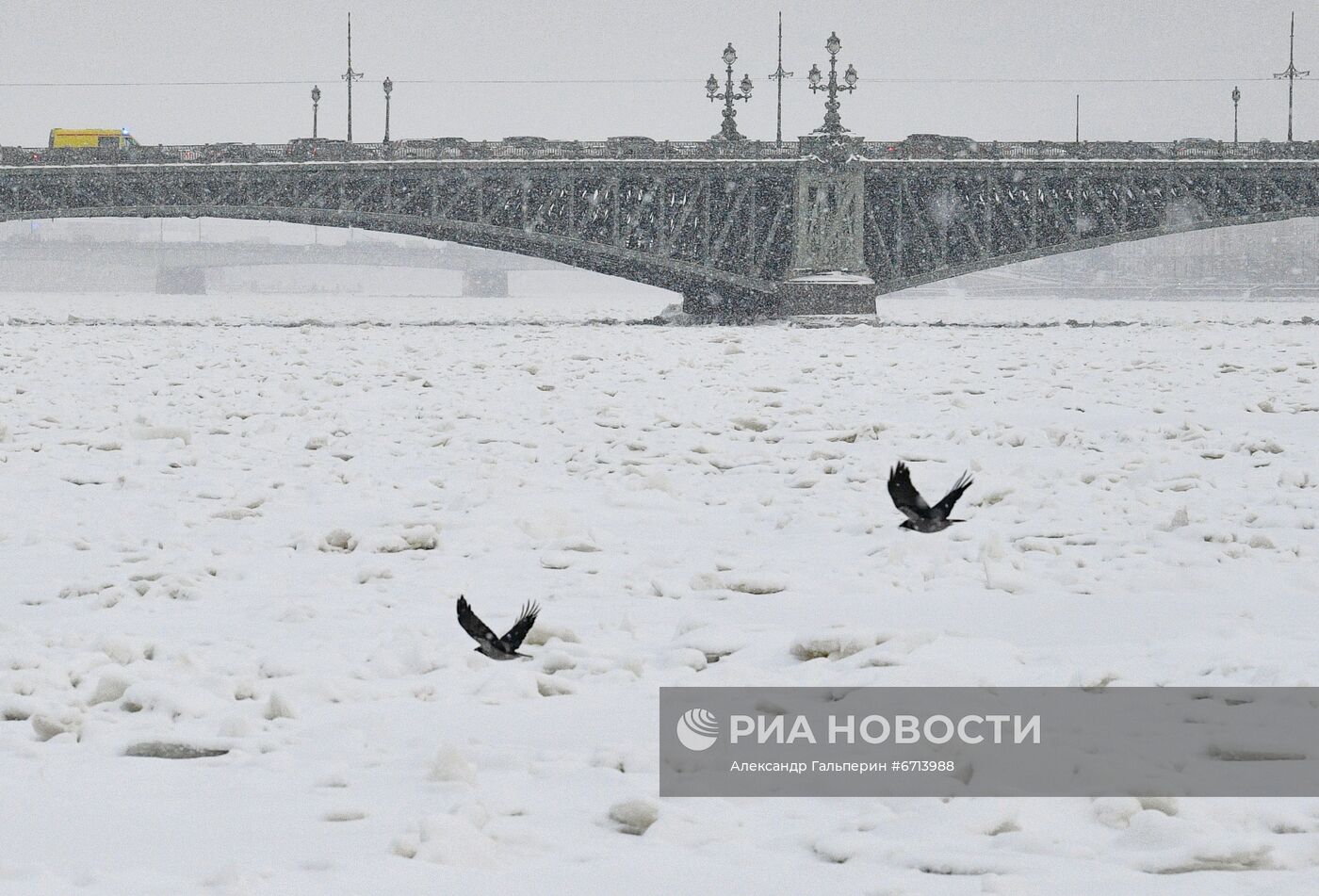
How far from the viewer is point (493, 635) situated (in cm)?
516

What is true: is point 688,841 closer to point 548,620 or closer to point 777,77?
point 548,620

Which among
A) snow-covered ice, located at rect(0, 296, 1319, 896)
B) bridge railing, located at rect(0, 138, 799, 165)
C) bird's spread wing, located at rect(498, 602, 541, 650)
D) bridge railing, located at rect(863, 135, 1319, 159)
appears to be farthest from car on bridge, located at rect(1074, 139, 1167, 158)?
bird's spread wing, located at rect(498, 602, 541, 650)

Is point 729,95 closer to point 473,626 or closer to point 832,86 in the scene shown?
point 832,86

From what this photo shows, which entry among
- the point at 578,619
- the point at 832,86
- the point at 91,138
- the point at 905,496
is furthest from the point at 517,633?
the point at 91,138

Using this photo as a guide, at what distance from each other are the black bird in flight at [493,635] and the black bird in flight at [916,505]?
2425 mm

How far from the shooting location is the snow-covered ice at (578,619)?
343 centimetres

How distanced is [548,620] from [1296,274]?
133465 mm

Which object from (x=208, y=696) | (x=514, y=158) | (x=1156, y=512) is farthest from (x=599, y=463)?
(x=514, y=158)

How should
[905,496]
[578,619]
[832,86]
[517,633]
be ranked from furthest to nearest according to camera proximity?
[832,86]
[905,496]
[578,619]
[517,633]

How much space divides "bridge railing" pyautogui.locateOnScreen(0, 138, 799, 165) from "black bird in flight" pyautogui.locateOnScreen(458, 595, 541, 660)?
43433 mm

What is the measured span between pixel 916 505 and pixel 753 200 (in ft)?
141

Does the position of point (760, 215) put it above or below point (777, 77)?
below

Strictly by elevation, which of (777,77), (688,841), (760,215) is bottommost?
(688,841)

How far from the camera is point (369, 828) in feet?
11.8
